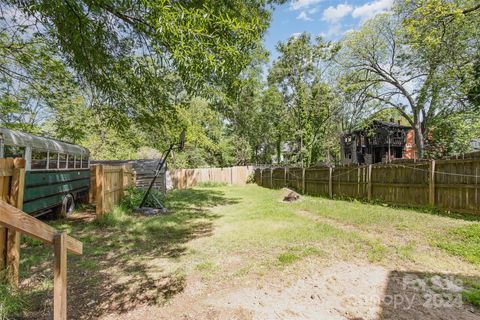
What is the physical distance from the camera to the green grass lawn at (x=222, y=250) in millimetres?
3305

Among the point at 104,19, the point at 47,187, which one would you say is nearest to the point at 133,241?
the point at 47,187

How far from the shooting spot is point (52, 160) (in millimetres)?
7055

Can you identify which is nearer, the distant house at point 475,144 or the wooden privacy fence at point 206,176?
the distant house at point 475,144

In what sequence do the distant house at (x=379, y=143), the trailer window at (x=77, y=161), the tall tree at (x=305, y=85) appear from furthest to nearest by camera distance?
1. the distant house at (x=379, y=143)
2. the tall tree at (x=305, y=85)
3. the trailer window at (x=77, y=161)

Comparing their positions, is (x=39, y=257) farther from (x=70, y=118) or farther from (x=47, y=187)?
(x=70, y=118)

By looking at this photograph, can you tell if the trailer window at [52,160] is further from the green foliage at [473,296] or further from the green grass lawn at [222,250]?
the green foliage at [473,296]

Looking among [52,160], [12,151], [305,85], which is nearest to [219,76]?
[12,151]

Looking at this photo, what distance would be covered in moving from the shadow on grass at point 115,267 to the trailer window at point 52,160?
4.95 feet

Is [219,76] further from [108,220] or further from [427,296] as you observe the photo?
[108,220]

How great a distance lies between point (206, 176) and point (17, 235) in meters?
18.4

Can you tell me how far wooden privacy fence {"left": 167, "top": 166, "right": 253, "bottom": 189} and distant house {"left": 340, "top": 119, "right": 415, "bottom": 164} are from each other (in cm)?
1278

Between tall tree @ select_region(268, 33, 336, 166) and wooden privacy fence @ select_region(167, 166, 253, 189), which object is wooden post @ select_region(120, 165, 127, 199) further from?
tall tree @ select_region(268, 33, 336, 166)

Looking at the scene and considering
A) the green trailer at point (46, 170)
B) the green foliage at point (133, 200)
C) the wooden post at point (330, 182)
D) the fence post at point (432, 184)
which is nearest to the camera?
the green trailer at point (46, 170)

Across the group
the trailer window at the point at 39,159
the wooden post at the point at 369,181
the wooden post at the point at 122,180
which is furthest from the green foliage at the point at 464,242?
the wooden post at the point at 122,180
